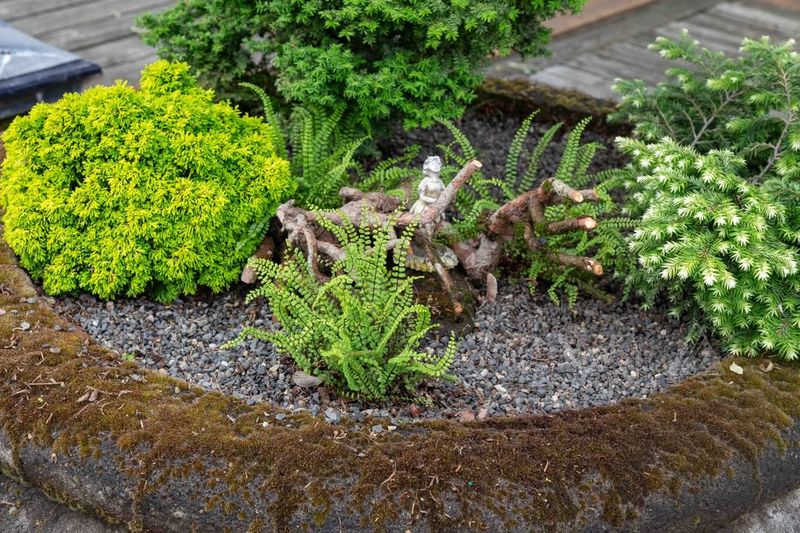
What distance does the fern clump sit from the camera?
2898 mm

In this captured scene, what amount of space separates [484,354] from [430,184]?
69 cm

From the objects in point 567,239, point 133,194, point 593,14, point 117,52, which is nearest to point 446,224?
point 567,239

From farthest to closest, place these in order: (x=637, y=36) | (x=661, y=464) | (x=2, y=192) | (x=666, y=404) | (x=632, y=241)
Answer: (x=637, y=36) < (x=2, y=192) < (x=632, y=241) < (x=666, y=404) < (x=661, y=464)

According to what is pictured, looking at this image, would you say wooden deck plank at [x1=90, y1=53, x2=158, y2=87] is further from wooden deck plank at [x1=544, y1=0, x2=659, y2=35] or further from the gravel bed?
wooden deck plank at [x1=544, y1=0, x2=659, y2=35]

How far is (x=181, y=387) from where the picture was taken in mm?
2789

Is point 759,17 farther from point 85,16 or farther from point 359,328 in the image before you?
point 359,328

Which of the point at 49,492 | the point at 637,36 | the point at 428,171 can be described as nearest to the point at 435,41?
the point at 428,171

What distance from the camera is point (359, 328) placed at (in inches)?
112

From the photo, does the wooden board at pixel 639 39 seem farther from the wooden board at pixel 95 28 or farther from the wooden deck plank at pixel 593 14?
the wooden board at pixel 95 28

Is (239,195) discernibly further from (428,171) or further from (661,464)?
(661,464)

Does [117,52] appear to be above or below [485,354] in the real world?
above

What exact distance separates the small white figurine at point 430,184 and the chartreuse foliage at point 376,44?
1.54 feet

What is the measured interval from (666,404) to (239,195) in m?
1.78

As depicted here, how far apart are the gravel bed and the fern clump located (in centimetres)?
24
